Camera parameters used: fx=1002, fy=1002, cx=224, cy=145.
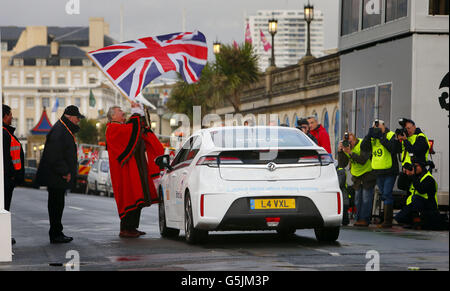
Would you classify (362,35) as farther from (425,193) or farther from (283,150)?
(283,150)

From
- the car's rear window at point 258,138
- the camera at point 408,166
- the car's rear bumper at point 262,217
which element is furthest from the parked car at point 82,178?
the car's rear bumper at point 262,217

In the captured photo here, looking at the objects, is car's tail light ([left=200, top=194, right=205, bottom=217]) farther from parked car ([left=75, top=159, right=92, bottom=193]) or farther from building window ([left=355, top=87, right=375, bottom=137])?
parked car ([left=75, top=159, right=92, bottom=193])

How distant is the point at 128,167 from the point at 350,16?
365 inches

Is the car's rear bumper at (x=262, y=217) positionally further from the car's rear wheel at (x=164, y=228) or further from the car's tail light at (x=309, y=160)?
the car's rear wheel at (x=164, y=228)

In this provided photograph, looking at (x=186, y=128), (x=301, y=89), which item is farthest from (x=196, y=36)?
(x=186, y=128)

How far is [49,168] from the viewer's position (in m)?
13.4

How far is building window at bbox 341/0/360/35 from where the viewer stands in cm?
2203

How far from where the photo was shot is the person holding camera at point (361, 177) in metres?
16.9

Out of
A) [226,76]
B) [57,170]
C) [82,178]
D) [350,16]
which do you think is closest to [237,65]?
[226,76]

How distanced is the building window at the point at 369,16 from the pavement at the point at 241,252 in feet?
20.7

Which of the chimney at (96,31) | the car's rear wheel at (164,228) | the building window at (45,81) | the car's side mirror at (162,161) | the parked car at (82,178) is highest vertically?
the chimney at (96,31)

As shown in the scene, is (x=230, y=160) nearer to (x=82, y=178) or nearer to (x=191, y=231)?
(x=191, y=231)

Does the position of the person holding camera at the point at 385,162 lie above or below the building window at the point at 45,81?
below

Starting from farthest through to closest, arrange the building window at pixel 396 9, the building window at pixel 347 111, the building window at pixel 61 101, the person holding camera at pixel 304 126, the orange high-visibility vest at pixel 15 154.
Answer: the building window at pixel 61 101
the building window at pixel 347 111
the building window at pixel 396 9
the person holding camera at pixel 304 126
the orange high-visibility vest at pixel 15 154
